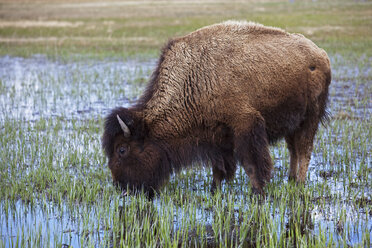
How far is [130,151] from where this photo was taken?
18.7 feet

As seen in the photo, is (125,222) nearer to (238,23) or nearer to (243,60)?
(243,60)

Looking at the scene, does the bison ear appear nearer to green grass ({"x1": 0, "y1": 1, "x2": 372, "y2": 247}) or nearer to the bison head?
the bison head

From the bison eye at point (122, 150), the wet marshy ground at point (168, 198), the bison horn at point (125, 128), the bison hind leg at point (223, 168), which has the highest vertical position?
the bison horn at point (125, 128)

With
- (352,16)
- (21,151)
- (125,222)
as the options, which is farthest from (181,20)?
(125,222)

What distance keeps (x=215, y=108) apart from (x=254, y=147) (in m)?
0.70

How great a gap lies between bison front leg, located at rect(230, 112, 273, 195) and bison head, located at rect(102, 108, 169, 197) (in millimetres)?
1025

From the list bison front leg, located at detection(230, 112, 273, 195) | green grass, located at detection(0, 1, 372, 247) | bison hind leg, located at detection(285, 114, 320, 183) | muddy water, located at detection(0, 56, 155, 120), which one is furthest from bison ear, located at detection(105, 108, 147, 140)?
muddy water, located at detection(0, 56, 155, 120)

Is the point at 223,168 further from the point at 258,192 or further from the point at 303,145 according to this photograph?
the point at 303,145

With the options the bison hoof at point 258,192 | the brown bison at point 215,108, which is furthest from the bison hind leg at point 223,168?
the bison hoof at point 258,192

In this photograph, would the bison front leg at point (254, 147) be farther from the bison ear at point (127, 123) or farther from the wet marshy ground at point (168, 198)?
the bison ear at point (127, 123)

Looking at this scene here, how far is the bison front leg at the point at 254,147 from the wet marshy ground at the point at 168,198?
0.90ft

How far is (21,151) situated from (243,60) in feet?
14.0

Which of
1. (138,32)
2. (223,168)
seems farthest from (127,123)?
(138,32)

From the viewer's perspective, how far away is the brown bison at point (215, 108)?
18.6ft
